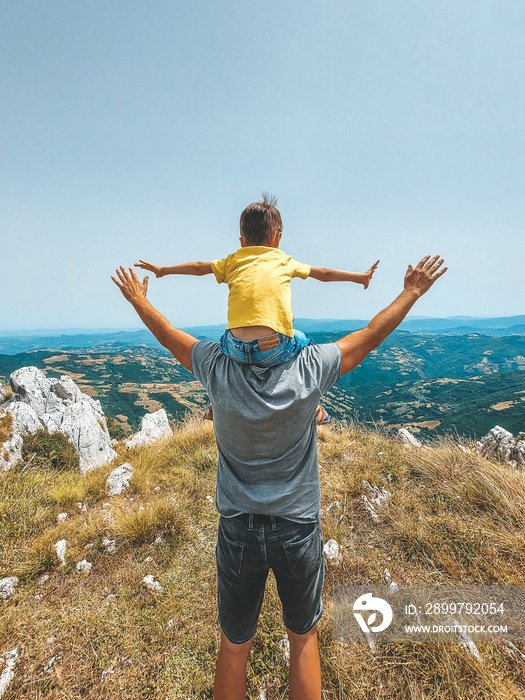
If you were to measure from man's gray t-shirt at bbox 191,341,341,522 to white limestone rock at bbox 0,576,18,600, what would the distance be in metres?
3.58

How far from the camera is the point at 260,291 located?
1469mm

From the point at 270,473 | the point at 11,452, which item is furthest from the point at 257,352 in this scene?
the point at 11,452

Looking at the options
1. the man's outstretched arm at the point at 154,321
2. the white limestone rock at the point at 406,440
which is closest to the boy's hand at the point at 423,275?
the man's outstretched arm at the point at 154,321

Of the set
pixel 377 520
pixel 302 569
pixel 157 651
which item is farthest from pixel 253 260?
pixel 377 520

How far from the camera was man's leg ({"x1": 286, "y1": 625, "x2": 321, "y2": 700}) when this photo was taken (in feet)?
5.61

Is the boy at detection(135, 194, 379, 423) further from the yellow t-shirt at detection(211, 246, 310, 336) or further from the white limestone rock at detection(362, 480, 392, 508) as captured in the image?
the white limestone rock at detection(362, 480, 392, 508)

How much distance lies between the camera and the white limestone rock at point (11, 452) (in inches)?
231

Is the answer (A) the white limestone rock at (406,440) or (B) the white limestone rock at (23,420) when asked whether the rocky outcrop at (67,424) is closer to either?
(B) the white limestone rock at (23,420)

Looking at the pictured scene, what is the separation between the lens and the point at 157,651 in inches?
103

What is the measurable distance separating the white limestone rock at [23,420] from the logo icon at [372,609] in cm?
842

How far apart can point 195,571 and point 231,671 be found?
196 centimetres

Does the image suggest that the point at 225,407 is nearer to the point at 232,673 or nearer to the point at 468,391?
the point at 232,673

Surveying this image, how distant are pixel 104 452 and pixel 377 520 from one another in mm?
7239

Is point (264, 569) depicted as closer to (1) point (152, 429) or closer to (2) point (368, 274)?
(2) point (368, 274)
